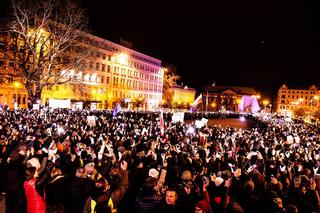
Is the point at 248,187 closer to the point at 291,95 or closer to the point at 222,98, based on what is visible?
the point at 222,98

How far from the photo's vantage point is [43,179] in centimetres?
532

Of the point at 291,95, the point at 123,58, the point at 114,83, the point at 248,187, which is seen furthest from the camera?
the point at 291,95

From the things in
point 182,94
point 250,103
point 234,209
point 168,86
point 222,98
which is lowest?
point 234,209

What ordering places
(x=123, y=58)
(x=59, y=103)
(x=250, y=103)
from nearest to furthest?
(x=59, y=103), (x=250, y=103), (x=123, y=58)

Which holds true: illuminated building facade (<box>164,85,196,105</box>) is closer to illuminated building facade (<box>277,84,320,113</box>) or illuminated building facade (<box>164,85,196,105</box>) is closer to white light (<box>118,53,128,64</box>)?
white light (<box>118,53,128,64</box>)

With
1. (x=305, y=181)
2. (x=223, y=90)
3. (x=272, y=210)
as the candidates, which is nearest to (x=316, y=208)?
(x=305, y=181)

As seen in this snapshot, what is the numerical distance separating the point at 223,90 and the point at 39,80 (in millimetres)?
117467

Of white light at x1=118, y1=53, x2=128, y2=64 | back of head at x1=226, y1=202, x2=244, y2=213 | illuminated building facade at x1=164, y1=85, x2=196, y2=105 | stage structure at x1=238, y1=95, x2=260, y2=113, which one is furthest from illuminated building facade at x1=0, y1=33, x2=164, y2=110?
back of head at x1=226, y1=202, x2=244, y2=213

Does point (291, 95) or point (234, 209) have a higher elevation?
point (291, 95)

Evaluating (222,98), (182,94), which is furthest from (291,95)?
(182,94)

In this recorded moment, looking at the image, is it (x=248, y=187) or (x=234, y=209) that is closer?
(x=234, y=209)

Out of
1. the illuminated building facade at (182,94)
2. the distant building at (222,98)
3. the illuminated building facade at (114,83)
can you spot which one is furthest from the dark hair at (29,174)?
the distant building at (222,98)

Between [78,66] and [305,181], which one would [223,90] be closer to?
[78,66]

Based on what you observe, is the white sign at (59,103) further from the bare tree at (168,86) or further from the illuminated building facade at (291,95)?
the illuminated building facade at (291,95)
